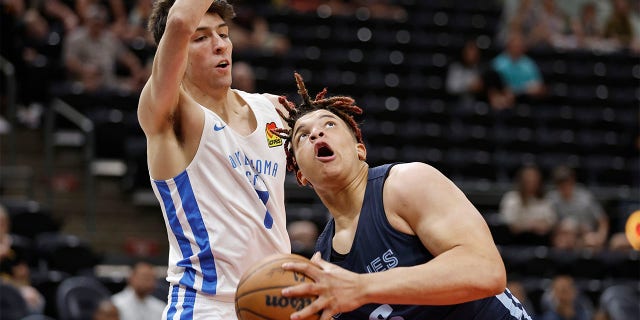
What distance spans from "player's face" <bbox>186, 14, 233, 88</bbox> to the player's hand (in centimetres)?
145

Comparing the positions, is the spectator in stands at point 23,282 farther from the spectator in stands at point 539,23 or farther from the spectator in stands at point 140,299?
the spectator in stands at point 539,23

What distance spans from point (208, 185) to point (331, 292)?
4.04 ft

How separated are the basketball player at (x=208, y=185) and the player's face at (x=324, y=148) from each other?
0.45m

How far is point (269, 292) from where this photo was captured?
10.4 feet

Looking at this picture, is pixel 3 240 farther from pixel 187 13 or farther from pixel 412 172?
pixel 412 172

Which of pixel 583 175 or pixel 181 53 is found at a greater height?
pixel 181 53

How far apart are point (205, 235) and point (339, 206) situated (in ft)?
2.21

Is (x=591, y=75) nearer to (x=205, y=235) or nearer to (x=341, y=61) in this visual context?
(x=341, y=61)

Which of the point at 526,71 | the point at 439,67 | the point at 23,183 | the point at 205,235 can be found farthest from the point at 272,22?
the point at 205,235

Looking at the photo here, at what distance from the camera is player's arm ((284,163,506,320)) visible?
3.03m

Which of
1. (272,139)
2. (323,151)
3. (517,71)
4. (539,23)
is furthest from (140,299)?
(539,23)

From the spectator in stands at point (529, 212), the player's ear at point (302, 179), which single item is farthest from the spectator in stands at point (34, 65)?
the player's ear at point (302, 179)

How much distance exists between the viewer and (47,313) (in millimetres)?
8719

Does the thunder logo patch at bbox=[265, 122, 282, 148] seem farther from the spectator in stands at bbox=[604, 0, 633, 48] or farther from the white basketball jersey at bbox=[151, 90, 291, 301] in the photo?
the spectator in stands at bbox=[604, 0, 633, 48]
